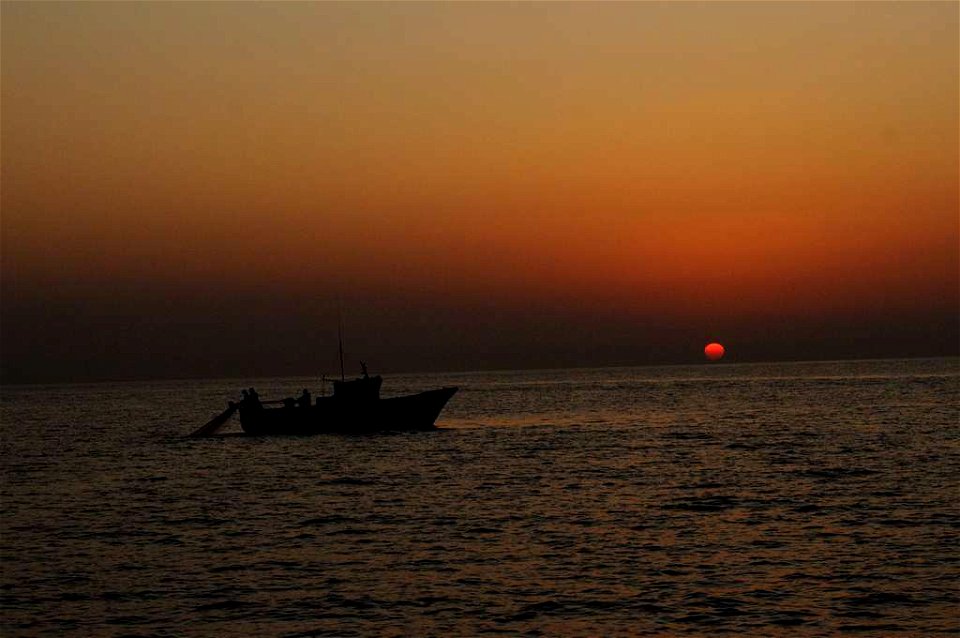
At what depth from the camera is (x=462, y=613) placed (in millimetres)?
20969

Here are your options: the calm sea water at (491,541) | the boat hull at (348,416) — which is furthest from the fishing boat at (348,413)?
the calm sea water at (491,541)

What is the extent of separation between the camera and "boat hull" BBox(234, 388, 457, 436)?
68.5 metres

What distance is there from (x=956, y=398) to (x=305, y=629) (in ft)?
376

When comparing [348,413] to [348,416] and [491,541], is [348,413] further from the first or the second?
[491,541]

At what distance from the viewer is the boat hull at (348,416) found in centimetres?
6850

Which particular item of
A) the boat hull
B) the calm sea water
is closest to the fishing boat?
the boat hull

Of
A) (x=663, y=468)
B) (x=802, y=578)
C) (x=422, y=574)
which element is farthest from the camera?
(x=663, y=468)

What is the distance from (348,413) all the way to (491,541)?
4014 centimetres

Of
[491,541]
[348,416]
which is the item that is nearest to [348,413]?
[348,416]

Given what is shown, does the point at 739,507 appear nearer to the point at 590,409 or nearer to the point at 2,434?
the point at 2,434

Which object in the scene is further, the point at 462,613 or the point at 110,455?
the point at 110,455

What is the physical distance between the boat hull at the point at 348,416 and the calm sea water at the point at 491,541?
6.75m

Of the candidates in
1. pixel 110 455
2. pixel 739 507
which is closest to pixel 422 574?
pixel 739 507

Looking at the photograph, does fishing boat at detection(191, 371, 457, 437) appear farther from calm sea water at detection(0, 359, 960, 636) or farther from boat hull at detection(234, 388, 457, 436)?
calm sea water at detection(0, 359, 960, 636)
